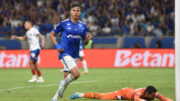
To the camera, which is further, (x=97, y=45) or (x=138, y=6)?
(x=138, y=6)

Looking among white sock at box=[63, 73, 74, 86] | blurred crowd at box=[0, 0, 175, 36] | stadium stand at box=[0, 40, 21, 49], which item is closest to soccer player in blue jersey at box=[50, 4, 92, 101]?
white sock at box=[63, 73, 74, 86]

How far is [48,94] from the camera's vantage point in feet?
40.9

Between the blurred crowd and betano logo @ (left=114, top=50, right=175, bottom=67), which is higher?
the blurred crowd

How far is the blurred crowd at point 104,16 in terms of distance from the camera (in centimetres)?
2970

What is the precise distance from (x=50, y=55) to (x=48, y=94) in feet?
47.1

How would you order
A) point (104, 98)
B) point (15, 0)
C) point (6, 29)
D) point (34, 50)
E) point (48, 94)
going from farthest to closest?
point (15, 0), point (6, 29), point (34, 50), point (48, 94), point (104, 98)

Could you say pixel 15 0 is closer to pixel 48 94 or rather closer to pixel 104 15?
pixel 104 15

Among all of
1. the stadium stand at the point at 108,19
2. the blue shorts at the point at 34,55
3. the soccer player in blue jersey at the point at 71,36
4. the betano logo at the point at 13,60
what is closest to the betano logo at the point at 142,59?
the stadium stand at the point at 108,19

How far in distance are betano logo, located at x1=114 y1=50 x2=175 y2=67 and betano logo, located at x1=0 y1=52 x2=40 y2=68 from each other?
591 centimetres

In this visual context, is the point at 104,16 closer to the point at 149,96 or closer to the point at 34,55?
the point at 34,55

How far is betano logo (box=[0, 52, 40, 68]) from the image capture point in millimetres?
26797

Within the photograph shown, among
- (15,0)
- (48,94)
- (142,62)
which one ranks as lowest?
(142,62)

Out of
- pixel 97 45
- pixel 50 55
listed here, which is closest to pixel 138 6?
pixel 97 45

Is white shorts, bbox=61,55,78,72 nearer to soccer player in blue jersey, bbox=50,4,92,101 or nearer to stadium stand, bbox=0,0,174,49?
soccer player in blue jersey, bbox=50,4,92,101
